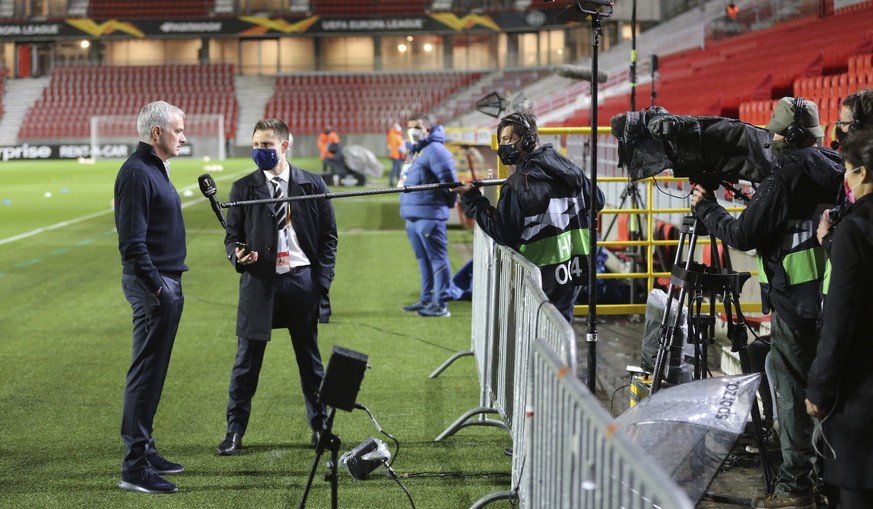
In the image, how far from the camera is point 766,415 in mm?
5273

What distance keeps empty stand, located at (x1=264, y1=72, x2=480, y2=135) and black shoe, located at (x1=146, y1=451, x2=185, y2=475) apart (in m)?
43.2

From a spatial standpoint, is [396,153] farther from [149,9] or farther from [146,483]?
[149,9]

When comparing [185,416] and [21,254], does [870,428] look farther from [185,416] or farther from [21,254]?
[21,254]

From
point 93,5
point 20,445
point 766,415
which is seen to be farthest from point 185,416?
point 93,5

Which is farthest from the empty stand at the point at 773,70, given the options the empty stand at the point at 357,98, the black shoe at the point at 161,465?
the empty stand at the point at 357,98

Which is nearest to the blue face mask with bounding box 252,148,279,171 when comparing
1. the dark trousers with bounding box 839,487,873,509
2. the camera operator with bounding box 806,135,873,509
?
the camera operator with bounding box 806,135,873,509

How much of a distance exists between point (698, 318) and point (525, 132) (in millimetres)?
1326

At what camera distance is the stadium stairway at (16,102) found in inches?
1903

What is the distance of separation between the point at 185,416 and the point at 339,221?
1319cm

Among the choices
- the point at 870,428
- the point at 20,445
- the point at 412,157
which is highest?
→ the point at 412,157

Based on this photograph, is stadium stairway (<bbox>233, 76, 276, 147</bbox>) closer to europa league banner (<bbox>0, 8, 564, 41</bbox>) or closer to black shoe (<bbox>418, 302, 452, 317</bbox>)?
europa league banner (<bbox>0, 8, 564, 41</bbox>)

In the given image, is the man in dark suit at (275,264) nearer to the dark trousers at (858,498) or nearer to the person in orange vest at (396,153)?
the dark trousers at (858,498)

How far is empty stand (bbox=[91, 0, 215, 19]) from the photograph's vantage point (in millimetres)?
52125

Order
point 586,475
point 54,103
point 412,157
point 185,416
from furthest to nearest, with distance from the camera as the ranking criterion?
point 54,103 < point 412,157 < point 185,416 < point 586,475
